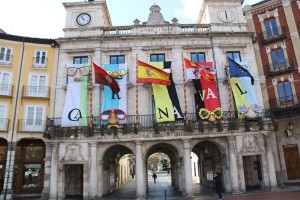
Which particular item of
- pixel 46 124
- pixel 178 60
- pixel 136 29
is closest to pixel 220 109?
pixel 178 60

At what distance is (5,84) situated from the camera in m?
23.7

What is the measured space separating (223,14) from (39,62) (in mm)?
19381

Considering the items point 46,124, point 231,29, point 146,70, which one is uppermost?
point 231,29

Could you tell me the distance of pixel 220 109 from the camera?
70.5 feet

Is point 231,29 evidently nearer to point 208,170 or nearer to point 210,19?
point 210,19

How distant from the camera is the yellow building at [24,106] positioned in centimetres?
2298

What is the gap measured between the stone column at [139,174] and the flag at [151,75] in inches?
207

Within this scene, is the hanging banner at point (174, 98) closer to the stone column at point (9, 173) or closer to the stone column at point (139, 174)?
the stone column at point (139, 174)

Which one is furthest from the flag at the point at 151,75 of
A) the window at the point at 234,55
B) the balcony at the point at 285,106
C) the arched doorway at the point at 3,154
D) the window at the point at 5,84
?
the arched doorway at the point at 3,154

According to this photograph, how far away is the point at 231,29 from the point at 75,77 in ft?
53.1

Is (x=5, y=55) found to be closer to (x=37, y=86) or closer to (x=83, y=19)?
(x=37, y=86)

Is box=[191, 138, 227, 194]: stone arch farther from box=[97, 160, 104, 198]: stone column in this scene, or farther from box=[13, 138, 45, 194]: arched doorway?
box=[13, 138, 45, 194]: arched doorway

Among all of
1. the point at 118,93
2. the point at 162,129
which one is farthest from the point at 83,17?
the point at 162,129

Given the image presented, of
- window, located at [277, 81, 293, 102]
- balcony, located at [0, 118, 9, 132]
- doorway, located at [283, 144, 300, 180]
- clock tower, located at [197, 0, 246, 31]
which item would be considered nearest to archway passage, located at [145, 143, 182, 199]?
doorway, located at [283, 144, 300, 180]
